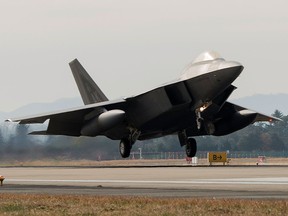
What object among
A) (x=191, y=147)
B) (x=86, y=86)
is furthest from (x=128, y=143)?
(x=86, y=86)

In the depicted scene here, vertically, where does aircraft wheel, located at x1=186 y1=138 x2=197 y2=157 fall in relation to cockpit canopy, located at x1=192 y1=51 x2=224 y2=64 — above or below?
below

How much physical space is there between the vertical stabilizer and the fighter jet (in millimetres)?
4011

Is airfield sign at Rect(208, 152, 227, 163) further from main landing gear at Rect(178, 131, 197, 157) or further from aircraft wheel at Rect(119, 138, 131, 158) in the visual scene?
aircraft wheel at Rect(119, 138, 131, 158)

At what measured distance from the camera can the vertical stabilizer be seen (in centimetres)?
4544

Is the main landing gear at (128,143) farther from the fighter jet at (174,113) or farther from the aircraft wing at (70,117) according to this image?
the aircraft wing at (70,117)

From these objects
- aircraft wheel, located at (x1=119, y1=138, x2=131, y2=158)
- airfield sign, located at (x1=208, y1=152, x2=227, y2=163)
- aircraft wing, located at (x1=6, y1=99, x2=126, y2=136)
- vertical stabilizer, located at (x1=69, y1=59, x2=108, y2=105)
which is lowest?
airfield sign, located at (x1=208, y1=152, x2=227, y2=163)

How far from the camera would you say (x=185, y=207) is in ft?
43.8

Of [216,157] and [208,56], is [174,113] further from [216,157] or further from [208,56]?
[216,157]

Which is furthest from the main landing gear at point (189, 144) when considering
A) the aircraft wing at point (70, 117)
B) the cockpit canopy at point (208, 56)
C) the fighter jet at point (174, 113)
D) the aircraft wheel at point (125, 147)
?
the cockpit canopy at point (208, 56)

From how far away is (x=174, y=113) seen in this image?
3809 centimetres

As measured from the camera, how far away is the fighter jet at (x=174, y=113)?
3622 centimetres

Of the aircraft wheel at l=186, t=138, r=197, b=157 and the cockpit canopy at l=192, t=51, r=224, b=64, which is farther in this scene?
the aircraft wheel at l=186, t=138, r=197, b=157

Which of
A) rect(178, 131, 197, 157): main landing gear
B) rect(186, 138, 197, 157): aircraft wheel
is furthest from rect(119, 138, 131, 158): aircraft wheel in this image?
rect(186, 138, 197, 157): aircraft wheel

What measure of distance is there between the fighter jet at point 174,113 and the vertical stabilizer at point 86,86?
13.2 ft
